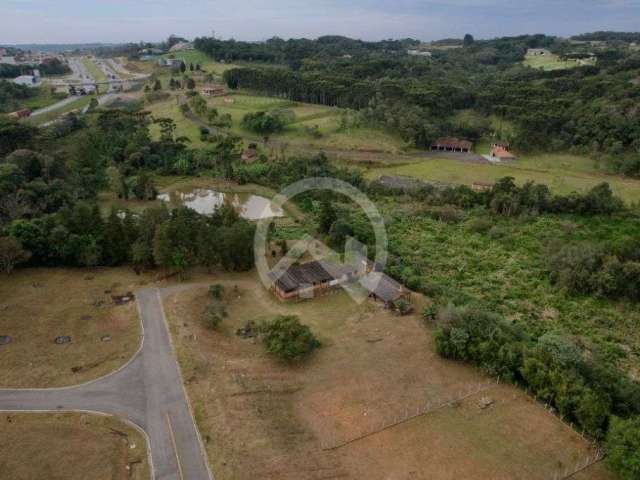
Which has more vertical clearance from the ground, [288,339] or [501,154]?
[501,154]

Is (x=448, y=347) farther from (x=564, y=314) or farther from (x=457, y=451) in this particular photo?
(x=564, y=314)

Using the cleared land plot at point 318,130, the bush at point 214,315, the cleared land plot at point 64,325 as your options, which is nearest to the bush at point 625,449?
the bush at point 214,315

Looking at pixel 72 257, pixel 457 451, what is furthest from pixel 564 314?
pixel 72 257

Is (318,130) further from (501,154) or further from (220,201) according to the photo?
(501,154)

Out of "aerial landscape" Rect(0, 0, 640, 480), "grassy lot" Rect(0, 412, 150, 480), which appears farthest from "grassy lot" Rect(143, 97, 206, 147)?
"grassy lot" Rect(0, 412, 150, 480)

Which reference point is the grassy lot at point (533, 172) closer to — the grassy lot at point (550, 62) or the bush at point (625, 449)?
the bush at point (625, 449)

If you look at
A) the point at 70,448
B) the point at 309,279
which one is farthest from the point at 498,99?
the point at 70,448
